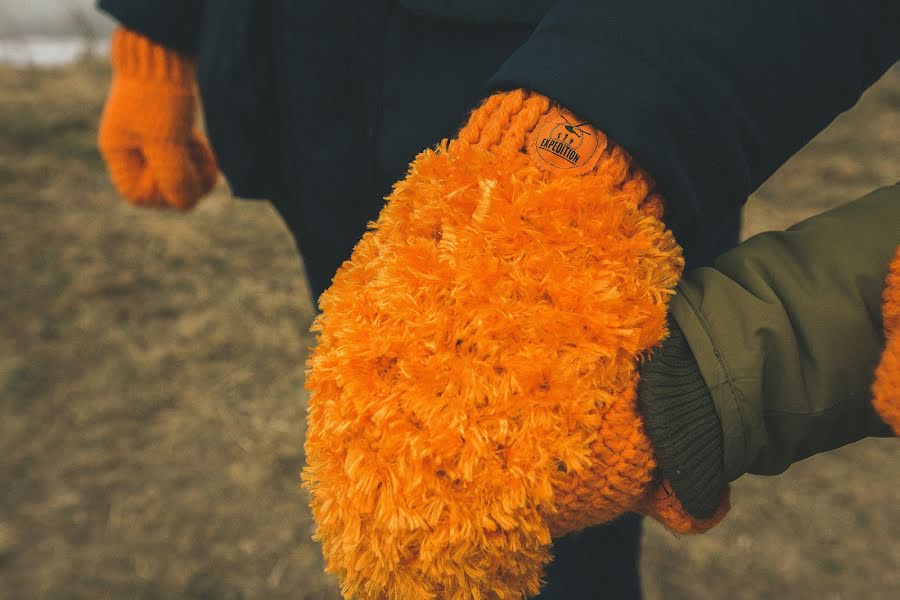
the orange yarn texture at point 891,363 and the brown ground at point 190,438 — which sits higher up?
the orange yarn texture at point 891,363

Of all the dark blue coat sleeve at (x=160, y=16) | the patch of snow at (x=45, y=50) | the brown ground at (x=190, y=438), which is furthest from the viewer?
the patch of snow at (x=45, y=50)

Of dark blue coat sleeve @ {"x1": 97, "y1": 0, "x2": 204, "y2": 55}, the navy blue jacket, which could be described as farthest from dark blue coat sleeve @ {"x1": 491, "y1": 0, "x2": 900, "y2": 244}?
dark blue coat sleeve @ {"x1": 97, "y1": 0, "x2": 204, "y2": 55}

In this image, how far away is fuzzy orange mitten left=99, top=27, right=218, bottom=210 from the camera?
1148 millimetres

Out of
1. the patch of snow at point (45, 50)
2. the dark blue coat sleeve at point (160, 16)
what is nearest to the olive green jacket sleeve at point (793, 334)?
the dark blue coat sleeve at point (160, 16)

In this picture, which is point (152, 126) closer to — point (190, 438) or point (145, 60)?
point (145, 60)

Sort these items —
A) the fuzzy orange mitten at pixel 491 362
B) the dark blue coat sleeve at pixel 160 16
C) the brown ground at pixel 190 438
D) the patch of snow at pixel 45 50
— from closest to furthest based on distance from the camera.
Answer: the fuzzy orange mitten at pixel 491 362 < the dark blue coat sleeve at pixel 160 16 < the brown ground at pixel 190 438 < the patch of snow at pixel 45 50

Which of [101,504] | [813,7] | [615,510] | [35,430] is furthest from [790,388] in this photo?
[35,430]

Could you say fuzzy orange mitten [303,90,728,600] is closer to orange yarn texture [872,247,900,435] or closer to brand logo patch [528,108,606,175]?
brand logo patch [528,108,606,175]

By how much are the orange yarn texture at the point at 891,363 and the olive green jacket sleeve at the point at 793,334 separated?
0.03m

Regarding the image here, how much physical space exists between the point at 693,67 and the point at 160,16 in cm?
86

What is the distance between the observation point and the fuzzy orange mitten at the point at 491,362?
19.0 inches

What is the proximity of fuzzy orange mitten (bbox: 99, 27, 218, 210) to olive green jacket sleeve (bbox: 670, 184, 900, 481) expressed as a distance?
3.09 ft

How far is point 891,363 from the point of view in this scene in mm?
501

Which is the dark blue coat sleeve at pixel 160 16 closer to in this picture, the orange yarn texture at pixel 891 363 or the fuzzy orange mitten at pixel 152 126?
the fuzzy orange mitten at pixel 152 126
